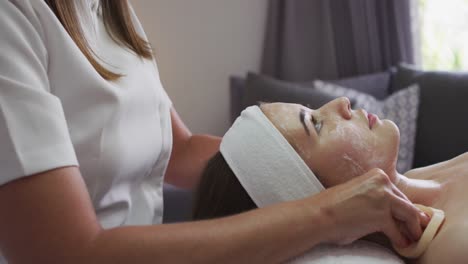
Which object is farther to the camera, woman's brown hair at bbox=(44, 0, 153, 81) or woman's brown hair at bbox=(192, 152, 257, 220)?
woman's brown hair at bbox=(192, 152, 257, 220)

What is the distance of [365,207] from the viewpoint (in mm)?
910

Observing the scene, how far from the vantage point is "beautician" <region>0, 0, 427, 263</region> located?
81 centimetres

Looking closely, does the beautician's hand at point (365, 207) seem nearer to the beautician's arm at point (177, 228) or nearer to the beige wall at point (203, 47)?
the beautician's arm at point (177, 228)

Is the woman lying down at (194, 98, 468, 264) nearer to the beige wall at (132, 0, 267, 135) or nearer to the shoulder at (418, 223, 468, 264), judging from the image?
the shoulder at (418, 223, 468, 264)

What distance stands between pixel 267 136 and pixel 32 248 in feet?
1.71

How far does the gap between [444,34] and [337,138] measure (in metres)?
2.41

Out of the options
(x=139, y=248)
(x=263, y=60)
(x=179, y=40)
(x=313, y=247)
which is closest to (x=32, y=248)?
(x=139, y=248)

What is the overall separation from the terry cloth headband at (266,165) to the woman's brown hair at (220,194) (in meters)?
0.02

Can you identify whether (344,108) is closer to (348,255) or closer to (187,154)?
(348,255)

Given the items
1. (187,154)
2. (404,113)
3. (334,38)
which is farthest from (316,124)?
(334,38)

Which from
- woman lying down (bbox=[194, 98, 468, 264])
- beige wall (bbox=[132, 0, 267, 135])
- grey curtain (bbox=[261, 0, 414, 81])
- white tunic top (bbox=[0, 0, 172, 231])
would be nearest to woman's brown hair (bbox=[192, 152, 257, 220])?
woman lying down (bbox=[194, 98, 468, 264])

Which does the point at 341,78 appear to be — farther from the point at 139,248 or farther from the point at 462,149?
the point at 139,248

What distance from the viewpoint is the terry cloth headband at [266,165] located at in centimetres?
111

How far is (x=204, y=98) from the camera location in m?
3.33
